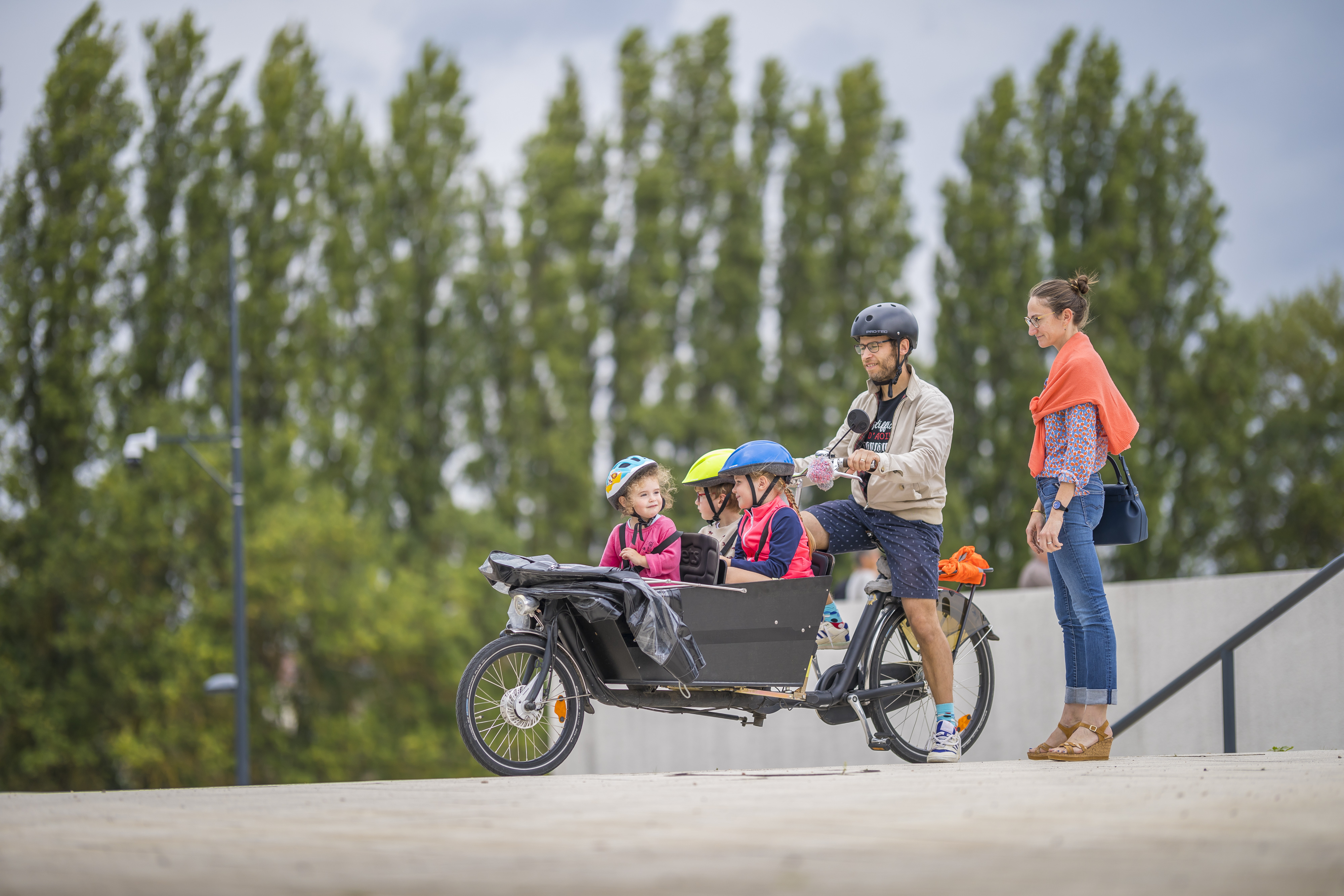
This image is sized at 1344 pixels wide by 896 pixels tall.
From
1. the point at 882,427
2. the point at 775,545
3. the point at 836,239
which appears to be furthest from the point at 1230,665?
the point at 836,239

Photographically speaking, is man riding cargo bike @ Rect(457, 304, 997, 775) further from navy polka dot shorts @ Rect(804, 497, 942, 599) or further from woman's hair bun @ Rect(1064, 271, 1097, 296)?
woman's hair bun @ Rect(1064, 271, 1097, 296)

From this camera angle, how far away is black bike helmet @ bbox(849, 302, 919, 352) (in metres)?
6.75

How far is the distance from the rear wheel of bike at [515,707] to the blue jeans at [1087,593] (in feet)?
7.42

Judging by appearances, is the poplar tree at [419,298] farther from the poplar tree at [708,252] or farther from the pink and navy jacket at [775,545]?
the pink and navy jacket at [775,545]

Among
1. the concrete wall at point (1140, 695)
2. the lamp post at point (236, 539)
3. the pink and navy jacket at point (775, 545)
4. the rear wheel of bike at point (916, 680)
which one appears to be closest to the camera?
the pink and navy jacket at point (775, 545)

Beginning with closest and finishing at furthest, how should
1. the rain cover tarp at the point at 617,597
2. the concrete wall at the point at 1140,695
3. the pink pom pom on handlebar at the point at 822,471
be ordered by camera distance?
1. the rain cover tarp at the point at 617,597
2. the pink pom pom on handlebar at the point at 822,471
3. the concrete wall at the point at 1140,695

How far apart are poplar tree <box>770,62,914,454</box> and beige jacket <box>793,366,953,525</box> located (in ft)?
72.7

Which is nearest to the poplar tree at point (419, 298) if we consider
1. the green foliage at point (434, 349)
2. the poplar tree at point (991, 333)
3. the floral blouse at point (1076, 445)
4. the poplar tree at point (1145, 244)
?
the green foliage at point (434, 349)

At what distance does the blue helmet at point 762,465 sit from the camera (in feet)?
22.3

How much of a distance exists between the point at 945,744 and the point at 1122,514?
137cm

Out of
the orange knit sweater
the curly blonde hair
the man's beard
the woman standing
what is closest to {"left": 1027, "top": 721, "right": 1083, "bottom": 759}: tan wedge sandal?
the woman standing

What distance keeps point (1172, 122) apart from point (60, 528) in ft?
79.4

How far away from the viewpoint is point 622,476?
6.96 m

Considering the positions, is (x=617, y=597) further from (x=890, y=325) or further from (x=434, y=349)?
(x=434, y=349)
